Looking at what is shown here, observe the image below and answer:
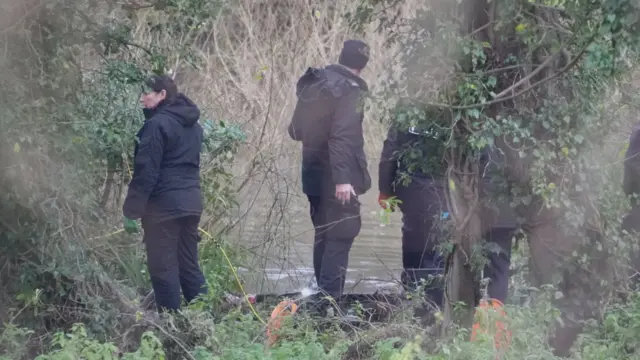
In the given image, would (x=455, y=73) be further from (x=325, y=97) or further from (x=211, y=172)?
(x=211, y=172)

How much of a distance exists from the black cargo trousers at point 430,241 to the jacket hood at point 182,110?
1.54 meters

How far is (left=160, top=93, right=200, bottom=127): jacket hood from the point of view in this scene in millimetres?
7238

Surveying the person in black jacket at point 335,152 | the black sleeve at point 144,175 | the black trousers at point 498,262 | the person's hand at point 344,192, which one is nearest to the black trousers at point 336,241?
the person in black jacket at point 335,152

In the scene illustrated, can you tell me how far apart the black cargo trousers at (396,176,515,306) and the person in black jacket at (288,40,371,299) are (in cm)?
38

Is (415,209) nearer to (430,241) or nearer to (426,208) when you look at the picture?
(426,208)

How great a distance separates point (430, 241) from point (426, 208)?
683mm

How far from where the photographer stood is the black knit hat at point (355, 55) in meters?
7.59

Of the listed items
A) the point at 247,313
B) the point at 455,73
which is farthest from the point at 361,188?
the point at 455,73

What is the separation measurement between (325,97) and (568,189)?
231 centimetres

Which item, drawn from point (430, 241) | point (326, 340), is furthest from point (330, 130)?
point (326, 340)

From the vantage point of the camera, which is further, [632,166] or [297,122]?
[297,122]

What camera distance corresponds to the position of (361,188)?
7.61 meters

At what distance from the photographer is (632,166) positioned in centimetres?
687

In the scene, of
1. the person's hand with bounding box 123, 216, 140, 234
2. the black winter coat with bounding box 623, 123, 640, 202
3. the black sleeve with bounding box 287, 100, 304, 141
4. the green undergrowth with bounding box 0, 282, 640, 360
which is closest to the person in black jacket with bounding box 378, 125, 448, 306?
the green undergrowth with bounding box 0, 282, 640, 360
